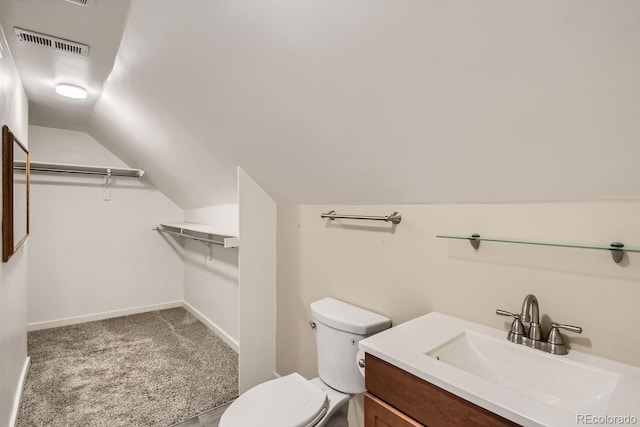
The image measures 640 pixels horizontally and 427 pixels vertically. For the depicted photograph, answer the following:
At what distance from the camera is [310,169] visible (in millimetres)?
1712

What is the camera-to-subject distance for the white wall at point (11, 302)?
1565mm

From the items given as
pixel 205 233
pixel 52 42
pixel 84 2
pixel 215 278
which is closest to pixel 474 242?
pixel 84 2

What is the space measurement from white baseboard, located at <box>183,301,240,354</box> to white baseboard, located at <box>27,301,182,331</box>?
9.7 inches

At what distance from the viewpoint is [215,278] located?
3.25 meters

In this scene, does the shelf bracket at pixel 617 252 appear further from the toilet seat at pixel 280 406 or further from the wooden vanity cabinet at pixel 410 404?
the toilet seat at pixel 280 406

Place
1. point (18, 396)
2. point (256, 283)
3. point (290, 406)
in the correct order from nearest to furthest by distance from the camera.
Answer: point (290, 406) → point (18, 396) → point (256, 283)

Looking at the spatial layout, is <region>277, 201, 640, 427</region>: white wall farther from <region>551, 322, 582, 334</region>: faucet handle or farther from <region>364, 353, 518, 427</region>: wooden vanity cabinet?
<region>364, 353, 518, 427</region>: wooden vanity cabinet

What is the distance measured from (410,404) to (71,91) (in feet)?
9.72

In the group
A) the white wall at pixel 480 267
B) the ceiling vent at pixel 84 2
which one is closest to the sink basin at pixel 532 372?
the white wall at pixel 480 267

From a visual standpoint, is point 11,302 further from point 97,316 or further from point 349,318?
point 97,316

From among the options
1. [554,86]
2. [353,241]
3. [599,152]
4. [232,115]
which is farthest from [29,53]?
[599,152]

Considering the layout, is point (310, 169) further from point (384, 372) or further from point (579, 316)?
point (579, 316)

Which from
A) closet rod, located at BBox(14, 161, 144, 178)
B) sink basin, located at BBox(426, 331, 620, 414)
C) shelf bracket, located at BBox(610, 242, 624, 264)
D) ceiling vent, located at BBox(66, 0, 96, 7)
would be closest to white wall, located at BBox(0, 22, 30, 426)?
ceiling vent, located at BBox(66, 0, 96, 7)

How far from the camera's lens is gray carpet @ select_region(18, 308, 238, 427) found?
2.02 m
